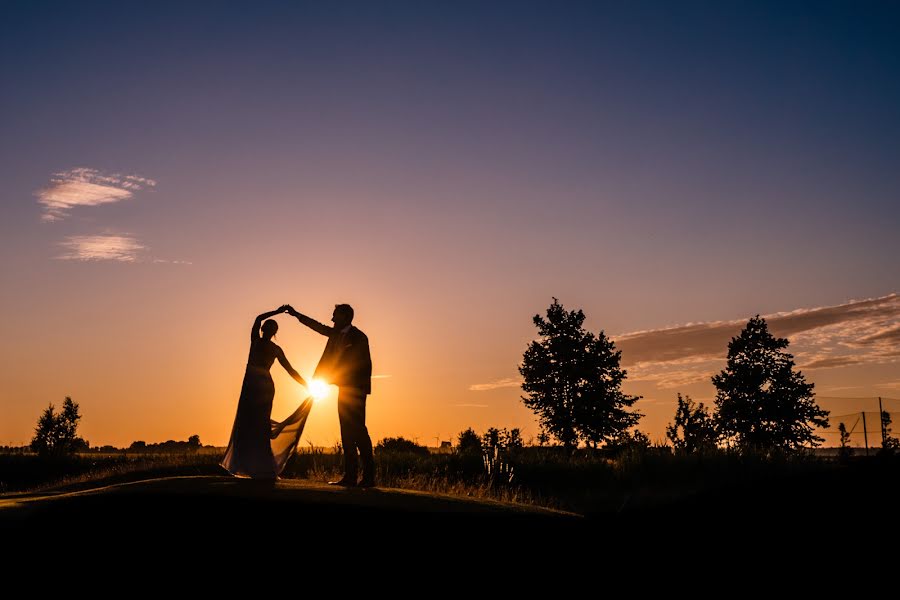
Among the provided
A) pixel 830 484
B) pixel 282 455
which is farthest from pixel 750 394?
pixel 282 455

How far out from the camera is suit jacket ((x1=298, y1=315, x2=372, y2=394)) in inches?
612

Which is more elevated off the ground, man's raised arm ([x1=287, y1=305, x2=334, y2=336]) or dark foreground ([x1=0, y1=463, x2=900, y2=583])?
man's raised arm ([x1=287, y1=305, x2=334, y2=336])

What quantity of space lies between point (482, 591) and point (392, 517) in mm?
2664

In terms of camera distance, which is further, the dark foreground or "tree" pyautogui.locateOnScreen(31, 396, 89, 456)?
"tree" pyautogui.locateOnScreen(31, 396, 89, 456)

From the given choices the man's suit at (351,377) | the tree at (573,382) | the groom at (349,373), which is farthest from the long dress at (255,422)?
the tree at (573,382)

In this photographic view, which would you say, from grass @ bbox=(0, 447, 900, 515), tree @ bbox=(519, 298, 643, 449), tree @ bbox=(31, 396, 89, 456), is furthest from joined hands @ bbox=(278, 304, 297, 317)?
tree @ bbox=(31, 396, 89, 456)

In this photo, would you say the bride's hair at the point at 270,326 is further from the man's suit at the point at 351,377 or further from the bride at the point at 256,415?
the man's suit at the point at 351,377

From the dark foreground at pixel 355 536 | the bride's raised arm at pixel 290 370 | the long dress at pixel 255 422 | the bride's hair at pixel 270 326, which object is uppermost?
the bride's hair at pixel 270 326

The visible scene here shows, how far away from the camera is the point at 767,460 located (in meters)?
36.8

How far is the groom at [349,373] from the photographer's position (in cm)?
1555

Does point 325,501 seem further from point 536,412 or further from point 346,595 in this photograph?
Result: point 536,412

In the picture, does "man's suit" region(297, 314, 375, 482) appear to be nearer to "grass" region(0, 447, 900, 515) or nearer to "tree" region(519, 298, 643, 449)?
"grass" region(0, 447, 900, 515)

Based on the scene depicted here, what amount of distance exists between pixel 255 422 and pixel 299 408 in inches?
41.6

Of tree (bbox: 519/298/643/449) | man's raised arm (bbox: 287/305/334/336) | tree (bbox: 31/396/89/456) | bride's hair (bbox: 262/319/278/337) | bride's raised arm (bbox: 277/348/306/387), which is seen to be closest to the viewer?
man's raised arm (bbox: 287/305/334/336)
